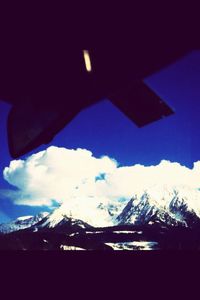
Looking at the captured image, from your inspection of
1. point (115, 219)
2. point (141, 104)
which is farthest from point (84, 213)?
point (141, 104)

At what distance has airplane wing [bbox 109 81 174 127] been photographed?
4.27 ft

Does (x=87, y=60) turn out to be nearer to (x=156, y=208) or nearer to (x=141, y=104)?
(x=141, y=104)

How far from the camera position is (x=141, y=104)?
1.43 metres

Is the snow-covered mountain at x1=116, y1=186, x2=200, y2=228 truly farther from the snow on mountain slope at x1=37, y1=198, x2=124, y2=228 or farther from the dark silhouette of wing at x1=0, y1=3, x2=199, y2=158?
the dark silhouette of wing at x1=0, y1=3, x2=199, y2=158

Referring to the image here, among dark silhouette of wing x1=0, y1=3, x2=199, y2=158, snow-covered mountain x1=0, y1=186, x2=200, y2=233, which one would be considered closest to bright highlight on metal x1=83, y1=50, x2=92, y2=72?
dark silhouette of wing x1=0, y1=3, x2=199, y2=158

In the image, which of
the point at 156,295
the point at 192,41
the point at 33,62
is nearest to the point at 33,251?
the point at 156,295

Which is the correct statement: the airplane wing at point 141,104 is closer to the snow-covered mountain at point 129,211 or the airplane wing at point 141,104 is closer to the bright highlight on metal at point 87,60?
the bright highlight on metal at point 87,60

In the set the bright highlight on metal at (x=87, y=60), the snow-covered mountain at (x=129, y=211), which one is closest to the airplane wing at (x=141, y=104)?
A: the bright highlight on metal at (x=87, y=60)

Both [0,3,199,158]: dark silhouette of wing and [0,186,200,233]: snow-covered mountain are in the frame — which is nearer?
[0,3,199,158]: dark silhouette of wing

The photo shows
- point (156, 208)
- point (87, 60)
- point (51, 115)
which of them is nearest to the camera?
point (87, 60)

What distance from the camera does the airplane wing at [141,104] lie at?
1.30 m

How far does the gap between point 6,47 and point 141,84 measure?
0.65 meters

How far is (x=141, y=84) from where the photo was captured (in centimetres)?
134

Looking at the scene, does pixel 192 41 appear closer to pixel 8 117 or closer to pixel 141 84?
pixel 141 84
